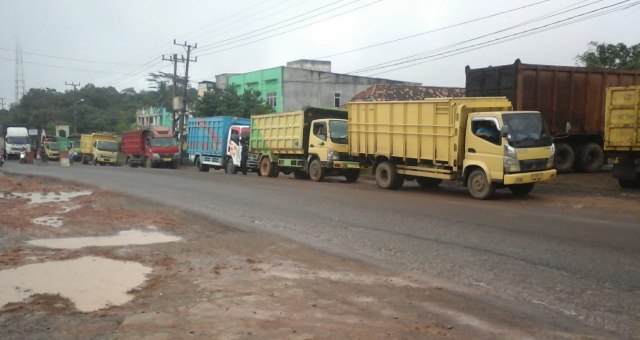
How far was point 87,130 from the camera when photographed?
78.4 meters

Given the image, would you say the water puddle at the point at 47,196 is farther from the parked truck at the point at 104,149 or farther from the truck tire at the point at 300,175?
the parked truck at the point at 104,149

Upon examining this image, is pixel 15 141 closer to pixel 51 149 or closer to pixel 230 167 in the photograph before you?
pixel 51 149

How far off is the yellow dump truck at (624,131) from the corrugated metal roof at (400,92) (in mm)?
25486

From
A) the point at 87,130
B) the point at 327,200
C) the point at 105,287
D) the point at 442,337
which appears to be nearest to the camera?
the point at 442,337

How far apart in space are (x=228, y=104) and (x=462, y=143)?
93.8 ft

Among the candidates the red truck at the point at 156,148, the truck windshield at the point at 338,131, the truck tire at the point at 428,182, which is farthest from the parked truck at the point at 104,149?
the truck tire at the point at 428,182

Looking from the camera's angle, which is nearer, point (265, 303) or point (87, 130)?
point (265, 303)

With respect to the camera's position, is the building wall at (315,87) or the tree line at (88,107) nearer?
the building wall at (315,87)

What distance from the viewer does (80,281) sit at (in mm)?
6059

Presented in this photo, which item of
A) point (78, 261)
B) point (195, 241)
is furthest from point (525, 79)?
point (78, 261)

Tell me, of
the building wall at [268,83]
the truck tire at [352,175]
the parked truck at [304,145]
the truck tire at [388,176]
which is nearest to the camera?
the truck tire at [388,176]

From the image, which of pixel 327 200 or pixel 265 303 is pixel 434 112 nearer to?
pixel 327 200

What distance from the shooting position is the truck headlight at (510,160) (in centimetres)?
1344

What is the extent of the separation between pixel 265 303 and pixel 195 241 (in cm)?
382
